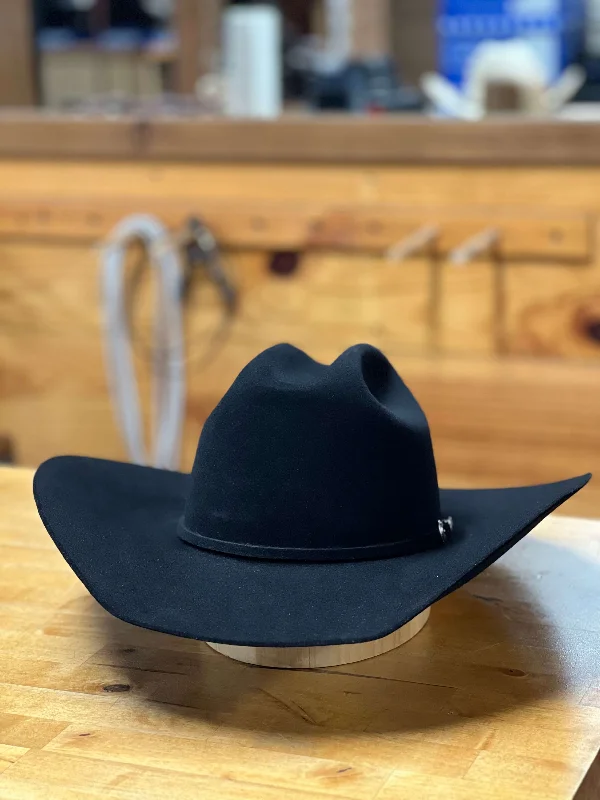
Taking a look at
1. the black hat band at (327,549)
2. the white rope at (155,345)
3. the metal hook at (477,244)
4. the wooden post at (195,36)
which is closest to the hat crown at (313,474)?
the black hat band at (327,549)

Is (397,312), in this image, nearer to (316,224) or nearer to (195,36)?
(316,224)

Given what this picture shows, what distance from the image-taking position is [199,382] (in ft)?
7.11

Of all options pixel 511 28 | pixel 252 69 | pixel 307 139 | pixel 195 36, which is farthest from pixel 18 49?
pixel 307 139

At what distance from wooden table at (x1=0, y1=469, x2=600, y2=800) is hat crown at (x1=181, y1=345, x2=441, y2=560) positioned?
8cm

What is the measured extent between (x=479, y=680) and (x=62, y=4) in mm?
3102

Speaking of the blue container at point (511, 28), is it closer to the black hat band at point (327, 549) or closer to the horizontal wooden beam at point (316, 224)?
the horizontal wooden beam at point (316, 224)

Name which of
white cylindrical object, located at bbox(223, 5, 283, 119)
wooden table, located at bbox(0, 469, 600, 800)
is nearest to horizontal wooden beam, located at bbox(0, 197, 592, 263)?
white cylindrical object, located at bbox(223, 5, 283, 119)

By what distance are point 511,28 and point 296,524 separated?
2.55 metres

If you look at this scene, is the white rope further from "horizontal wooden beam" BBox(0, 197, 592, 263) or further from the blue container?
the blue container

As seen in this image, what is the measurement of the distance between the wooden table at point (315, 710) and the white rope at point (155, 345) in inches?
49.6

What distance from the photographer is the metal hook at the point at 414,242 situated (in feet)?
6.44

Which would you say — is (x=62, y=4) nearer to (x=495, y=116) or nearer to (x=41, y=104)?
(x=41, y=104)

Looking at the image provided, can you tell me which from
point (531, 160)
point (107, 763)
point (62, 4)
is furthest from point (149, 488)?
point (62, 4)

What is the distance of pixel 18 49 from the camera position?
3.22 metres
